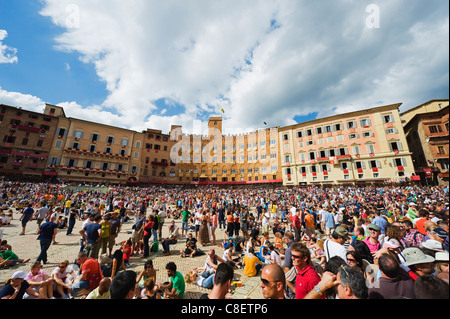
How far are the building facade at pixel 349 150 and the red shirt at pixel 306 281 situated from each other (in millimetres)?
32039

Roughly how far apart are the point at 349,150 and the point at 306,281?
119ft

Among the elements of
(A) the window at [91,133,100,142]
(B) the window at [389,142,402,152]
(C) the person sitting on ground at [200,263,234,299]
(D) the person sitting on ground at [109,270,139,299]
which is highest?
(A) the window at [91,133,100,142]

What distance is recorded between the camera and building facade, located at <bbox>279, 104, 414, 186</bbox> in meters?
27.9

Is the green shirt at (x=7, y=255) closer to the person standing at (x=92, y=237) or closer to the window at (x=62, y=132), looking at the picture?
the person standing at (x=92, y=237)

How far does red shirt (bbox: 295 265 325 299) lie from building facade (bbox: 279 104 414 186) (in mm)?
32039

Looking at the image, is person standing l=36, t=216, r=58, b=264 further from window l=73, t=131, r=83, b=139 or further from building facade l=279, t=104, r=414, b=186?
window l=73, t=131, r=83, b=139

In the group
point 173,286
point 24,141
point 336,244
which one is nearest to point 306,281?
point 336,244

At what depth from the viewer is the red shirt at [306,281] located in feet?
7.99

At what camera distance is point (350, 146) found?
31.2 m

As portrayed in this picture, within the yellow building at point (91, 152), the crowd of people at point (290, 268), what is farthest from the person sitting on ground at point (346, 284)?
the yellow building at point (91, 152)

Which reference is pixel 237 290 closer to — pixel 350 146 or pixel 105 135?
pixel 350 146

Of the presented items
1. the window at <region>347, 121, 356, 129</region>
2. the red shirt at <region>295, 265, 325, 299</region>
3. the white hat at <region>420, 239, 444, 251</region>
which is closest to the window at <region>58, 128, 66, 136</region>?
the red shirt at <region>295, 265, 325, 299</region>

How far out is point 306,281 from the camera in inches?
97.4
